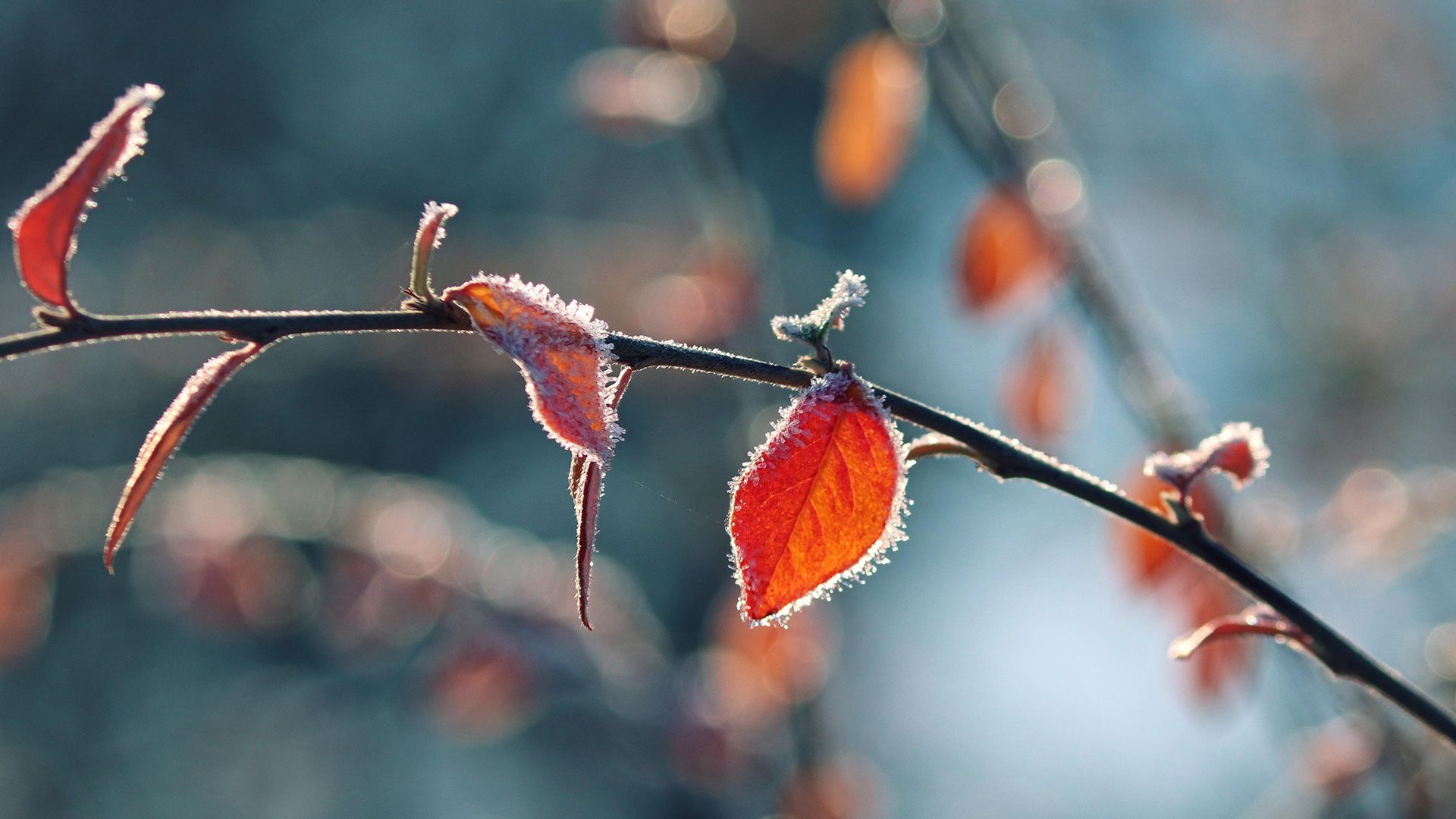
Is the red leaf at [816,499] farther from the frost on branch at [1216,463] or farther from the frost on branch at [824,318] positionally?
→ the frost on branch at [1216,463]

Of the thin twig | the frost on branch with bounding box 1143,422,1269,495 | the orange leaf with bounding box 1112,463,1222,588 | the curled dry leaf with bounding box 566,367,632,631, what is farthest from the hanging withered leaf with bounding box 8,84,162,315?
the orange leaf with bounding box 1112,463,1222,588

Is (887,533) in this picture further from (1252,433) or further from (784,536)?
(1252,433)

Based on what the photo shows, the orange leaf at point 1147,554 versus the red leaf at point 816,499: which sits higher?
the orange leaf at point 1147,554

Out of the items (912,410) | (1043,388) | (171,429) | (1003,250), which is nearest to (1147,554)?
(1043,388)

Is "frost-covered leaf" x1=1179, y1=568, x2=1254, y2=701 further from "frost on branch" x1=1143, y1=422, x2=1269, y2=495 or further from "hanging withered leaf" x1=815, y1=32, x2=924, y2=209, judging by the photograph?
"hanging withered leaf" x1=815, y1=32, x2=924, y2=209

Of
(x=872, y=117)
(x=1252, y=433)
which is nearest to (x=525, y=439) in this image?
(x=872, y=117)

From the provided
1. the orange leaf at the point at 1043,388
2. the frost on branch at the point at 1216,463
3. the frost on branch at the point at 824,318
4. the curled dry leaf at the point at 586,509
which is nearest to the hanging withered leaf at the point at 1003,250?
the orange leaf at the point at 1043,388

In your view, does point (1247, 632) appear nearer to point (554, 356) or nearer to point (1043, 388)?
point (554, 356)
